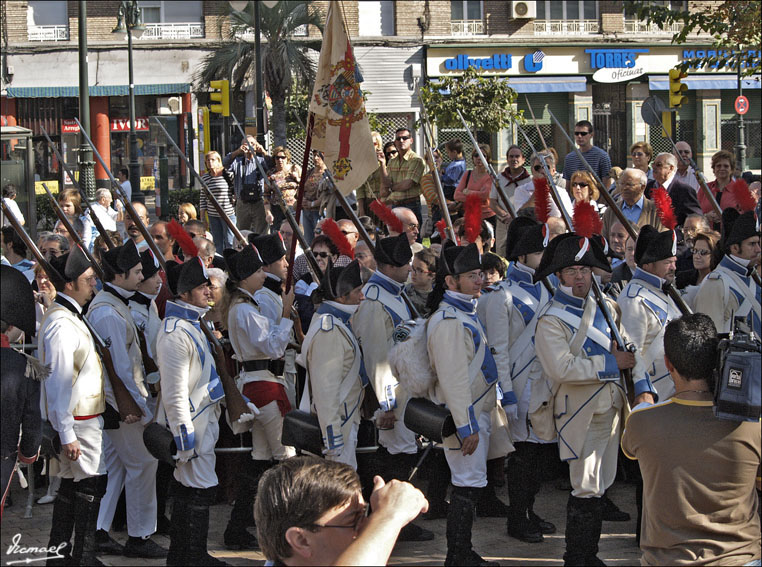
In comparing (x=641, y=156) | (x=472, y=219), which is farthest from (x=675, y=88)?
(x=472, y=219)

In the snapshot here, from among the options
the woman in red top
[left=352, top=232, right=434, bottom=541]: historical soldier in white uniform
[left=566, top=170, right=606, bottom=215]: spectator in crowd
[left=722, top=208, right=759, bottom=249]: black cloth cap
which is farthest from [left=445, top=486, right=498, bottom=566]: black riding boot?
the woman in red top

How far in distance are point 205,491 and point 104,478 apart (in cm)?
65

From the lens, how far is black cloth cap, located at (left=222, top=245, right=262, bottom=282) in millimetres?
7145

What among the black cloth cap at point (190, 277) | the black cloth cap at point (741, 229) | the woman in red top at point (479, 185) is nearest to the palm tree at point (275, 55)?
the woman in red top at point (479, 185)

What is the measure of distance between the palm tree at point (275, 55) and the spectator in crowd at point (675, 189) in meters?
21.1

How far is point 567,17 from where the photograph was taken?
1518 inches

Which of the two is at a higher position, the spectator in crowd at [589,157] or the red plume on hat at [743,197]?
the spectator in crowd at [589,157]

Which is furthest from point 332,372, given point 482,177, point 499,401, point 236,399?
point 482,177

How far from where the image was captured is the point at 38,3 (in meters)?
35.7

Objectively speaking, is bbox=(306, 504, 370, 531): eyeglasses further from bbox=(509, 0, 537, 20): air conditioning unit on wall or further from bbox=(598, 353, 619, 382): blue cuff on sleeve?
bbox=(509, 0, 537, 20): air conditioning unit on wall

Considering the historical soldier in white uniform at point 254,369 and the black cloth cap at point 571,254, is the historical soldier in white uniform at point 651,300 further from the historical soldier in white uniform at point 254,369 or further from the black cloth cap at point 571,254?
the historical soldier in white uniform at point 254,369

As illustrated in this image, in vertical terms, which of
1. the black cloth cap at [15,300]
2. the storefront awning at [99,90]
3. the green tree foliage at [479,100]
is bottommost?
the black cloth cap at [15,300]

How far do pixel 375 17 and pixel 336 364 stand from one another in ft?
105

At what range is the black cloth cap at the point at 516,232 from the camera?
7.75 m
